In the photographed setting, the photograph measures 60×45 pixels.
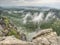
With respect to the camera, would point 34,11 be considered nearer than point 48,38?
No

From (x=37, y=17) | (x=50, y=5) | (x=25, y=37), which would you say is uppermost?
(x=50, y=5)

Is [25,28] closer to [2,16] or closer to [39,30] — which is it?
[39,30]

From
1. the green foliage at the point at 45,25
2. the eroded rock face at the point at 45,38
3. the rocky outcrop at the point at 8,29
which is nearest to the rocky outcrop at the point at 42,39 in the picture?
the eroded rock face at the point at 45,38

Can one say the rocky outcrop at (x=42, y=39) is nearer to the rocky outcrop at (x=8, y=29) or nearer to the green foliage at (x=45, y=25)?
the green foliage at (x=45, y=25)

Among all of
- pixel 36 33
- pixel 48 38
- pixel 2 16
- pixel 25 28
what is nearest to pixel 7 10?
pixel 2 16

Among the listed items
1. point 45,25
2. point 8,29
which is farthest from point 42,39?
point 8,29

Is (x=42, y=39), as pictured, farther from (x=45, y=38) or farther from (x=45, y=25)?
(x=45, y=25)

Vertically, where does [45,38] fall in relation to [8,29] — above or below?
below

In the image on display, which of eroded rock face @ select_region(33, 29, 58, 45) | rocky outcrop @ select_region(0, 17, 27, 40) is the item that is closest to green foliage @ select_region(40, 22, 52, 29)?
eroded rock face @ select_region(33, 29, 58, 45)
